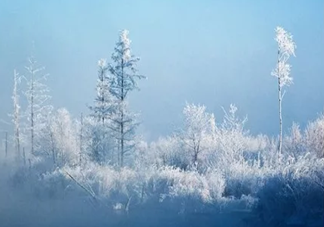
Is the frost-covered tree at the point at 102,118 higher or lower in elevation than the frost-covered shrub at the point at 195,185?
higher

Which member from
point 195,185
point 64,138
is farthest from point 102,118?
point 195,185

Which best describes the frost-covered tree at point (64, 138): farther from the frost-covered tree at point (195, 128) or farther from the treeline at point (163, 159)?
the frost-covered tree at point (195, 128)

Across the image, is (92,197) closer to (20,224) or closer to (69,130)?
(20,224)

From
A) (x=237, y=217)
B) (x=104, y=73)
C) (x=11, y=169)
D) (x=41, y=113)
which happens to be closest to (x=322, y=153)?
(x=237, y=217)

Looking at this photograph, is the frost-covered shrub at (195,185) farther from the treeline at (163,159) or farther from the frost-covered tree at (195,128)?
the frost-covered tree at (195,128)

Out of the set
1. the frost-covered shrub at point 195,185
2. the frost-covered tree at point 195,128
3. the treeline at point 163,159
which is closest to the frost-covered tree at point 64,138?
the treeline at point 163,159

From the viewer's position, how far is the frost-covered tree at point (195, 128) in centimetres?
3322

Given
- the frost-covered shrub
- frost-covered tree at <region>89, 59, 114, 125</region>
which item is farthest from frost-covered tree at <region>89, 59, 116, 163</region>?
the frost-covered shrub

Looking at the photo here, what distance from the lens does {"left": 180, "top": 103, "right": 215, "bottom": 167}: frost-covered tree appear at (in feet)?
109

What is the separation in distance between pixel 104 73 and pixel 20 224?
639 inches

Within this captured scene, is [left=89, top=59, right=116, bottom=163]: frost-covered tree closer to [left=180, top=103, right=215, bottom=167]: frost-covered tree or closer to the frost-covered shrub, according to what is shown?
[left=180, top=103, right=215, bottom=167]: frost-covered tree

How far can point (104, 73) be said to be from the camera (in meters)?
33.4

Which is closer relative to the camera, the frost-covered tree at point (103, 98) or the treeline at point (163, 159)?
the treeline at point (163, 159)

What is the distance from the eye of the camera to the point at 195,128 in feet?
111
